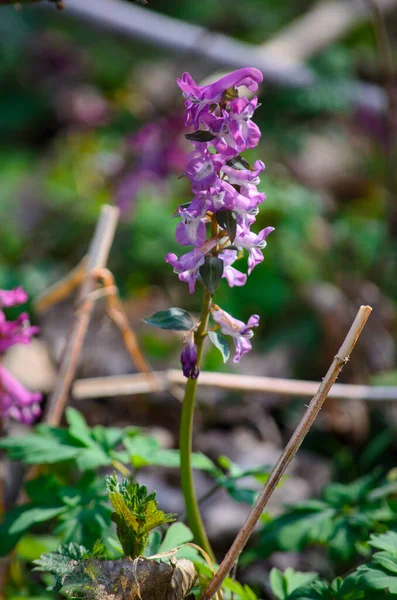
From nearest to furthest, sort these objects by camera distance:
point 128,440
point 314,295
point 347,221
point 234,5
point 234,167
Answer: point 234,167 < point 128,440 < point 314,295 < point 347,221 < point 234,5

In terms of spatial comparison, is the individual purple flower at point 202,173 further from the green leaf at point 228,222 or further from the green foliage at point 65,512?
the green foliage at point 65,512

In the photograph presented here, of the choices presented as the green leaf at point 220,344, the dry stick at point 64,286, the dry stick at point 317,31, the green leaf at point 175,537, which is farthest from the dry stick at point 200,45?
the green leaf at point 175,537

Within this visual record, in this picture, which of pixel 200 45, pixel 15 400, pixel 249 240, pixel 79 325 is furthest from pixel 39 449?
pixel 200 45

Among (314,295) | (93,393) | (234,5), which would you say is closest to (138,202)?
(314,295)

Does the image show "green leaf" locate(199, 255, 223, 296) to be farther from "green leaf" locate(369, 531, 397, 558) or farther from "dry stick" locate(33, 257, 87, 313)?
"dry stick" locate(33, 257, 87, 313)

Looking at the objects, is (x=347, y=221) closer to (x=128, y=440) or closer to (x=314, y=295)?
(x=314, y=295)

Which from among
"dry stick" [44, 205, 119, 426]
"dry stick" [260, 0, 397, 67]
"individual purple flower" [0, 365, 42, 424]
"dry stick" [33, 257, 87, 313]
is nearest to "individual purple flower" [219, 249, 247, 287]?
"individual purple flower" [0, 365, 42, 424]
